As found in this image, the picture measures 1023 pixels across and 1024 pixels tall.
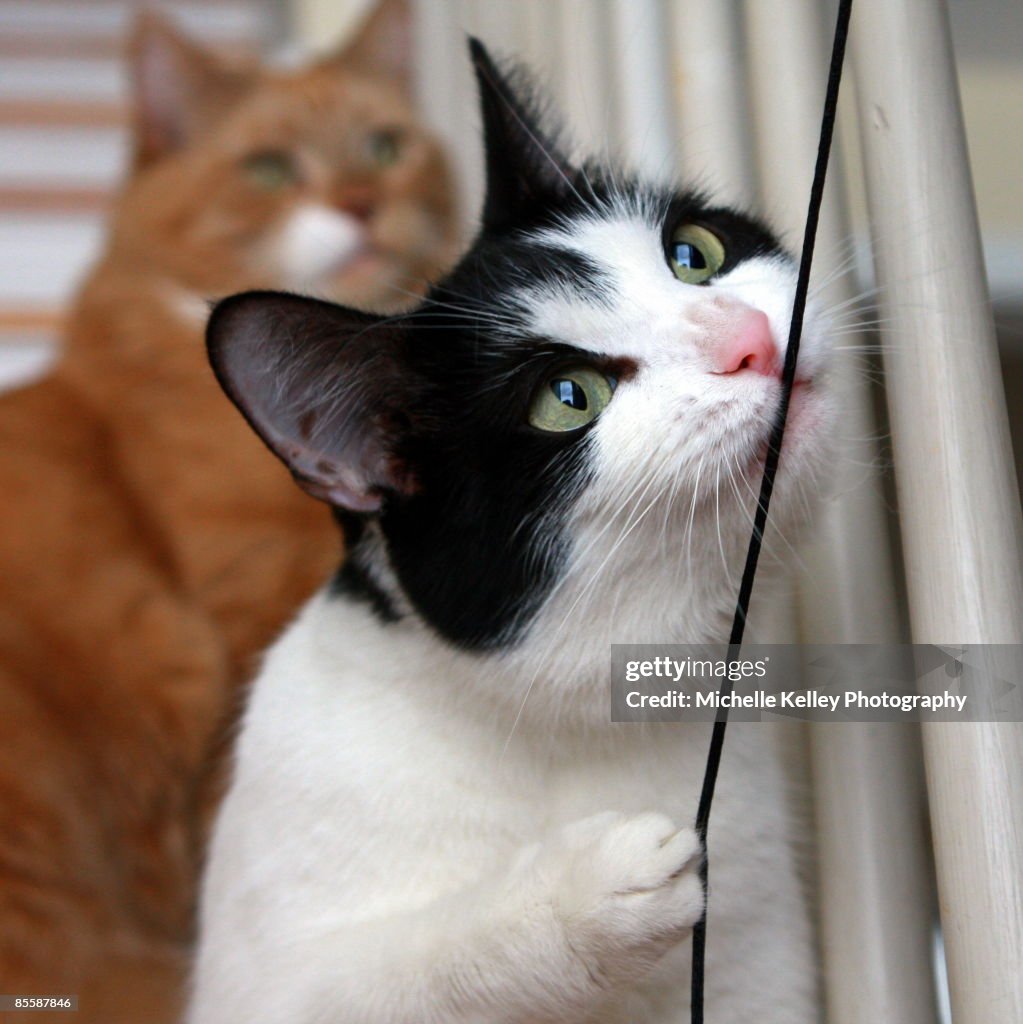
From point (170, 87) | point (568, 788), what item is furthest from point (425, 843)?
point (170, 87)

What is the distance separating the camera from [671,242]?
845mm

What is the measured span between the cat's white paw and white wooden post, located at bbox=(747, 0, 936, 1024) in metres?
0.17

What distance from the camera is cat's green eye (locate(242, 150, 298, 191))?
5.19 feet

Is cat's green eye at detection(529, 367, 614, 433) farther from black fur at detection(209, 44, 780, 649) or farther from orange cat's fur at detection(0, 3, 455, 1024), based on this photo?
orange cat's fur at detection(0, 3, 455, 1024)

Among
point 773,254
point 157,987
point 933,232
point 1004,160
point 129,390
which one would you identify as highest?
point 129,390

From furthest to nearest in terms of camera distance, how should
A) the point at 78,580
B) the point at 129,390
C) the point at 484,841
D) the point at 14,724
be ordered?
the point at 129,390, the point at 78,580, the point at 14,724, the point at 484,841

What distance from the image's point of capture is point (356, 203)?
1.50m

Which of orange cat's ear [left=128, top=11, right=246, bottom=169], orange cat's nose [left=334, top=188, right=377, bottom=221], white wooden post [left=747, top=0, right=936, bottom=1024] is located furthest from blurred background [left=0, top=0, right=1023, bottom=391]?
orange cat's ear [left=128, top=11, right=246, bottom=169]

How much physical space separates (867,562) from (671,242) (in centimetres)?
28

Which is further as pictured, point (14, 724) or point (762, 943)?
point (14, 724)

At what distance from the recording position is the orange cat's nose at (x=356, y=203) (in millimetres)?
1494

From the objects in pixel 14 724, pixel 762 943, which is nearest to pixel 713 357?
pixel 762 943

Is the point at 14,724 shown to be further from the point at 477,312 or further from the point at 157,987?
the point at 477,312

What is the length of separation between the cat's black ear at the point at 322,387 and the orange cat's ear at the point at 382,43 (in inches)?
45.4
